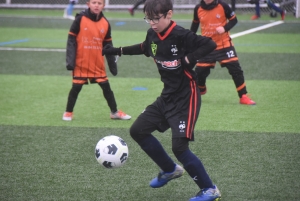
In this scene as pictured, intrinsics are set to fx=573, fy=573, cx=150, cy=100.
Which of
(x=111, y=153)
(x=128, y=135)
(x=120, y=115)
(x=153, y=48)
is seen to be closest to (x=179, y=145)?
(x=111, y=153)

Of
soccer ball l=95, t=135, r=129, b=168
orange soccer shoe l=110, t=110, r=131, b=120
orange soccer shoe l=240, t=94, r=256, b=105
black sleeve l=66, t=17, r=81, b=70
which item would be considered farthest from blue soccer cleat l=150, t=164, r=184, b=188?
orange soccer shoe l=240, t=94, r=256, b=105

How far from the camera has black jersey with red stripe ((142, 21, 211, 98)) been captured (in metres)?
4.70

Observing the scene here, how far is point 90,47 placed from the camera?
7566 millimetres

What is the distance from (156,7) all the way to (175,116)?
90cm

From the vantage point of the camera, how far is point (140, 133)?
4.80 meters

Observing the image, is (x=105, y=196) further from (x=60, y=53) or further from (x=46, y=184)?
(x=60, y=53)

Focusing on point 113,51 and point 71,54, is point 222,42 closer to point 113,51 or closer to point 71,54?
point 71,54

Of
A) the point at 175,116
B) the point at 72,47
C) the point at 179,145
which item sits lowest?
the point at 72,47

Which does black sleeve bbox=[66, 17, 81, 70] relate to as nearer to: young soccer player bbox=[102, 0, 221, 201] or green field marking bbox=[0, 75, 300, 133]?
green field marking bbox=[0, 75, 300, 133]

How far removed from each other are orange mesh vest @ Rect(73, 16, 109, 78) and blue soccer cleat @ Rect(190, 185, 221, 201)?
11.3ft

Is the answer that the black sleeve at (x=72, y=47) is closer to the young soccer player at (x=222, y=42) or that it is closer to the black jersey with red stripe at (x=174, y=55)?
the young soccer player at (x=222, y=42)

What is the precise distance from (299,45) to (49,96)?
764cm

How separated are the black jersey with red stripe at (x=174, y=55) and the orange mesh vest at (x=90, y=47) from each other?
2.82 metres

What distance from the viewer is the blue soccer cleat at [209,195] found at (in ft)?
14.8
